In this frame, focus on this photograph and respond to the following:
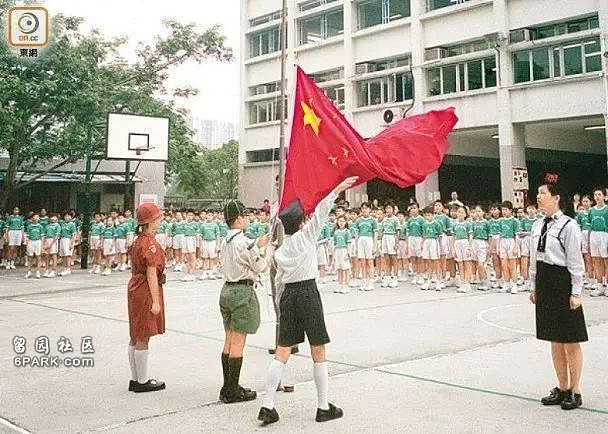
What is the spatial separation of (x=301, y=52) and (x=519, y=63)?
12.0m

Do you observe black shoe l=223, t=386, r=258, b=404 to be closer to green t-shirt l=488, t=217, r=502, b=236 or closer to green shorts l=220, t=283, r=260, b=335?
green shorts l=220, t=283, r=260, b=335

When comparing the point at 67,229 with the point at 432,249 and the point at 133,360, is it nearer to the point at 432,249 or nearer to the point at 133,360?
the point at 432,249

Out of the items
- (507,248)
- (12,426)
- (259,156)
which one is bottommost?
(12,426)

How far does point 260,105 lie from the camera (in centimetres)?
3488

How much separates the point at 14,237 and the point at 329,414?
18.1m

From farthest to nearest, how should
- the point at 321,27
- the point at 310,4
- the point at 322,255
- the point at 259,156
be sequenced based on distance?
the point at 259,156, the point at 310,4, the point at 321,27, the point at 322,255

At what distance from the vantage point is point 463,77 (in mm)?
25797

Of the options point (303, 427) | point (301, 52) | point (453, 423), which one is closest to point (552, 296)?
point (453, 423)

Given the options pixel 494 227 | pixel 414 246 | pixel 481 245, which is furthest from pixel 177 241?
pixel 494 227

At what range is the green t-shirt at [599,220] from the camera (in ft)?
40.6

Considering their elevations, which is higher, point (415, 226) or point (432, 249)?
point (415, 226)

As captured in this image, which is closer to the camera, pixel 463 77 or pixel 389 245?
pixel 389 245

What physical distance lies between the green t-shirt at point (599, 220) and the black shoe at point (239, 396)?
9.74 m

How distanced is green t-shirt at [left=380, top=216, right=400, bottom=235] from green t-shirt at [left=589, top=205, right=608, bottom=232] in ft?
15.0
